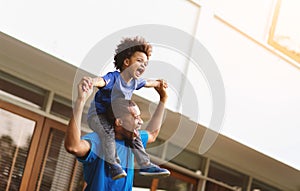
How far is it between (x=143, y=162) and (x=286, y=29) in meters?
6.76

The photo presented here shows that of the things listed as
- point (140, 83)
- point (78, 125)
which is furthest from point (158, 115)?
point (78, 125)

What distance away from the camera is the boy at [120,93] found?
241cm

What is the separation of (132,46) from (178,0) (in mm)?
5190

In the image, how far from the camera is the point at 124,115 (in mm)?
2406

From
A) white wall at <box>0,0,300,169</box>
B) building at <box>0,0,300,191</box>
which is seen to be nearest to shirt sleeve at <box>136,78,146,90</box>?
white wall at <box>0,0,300,169</box>

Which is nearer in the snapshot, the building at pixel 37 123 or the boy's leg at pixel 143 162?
the boy's leg at pixel 143 162

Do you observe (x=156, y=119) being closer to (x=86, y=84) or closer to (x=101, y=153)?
(x=101, y=153)

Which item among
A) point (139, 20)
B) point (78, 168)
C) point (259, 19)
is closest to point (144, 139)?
point (139, 20)

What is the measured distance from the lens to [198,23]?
771cm

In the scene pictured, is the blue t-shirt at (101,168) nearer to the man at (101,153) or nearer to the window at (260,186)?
the man at (101,153)

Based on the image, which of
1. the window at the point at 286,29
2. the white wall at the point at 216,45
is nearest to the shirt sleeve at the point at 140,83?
the white wall at the point at 216,45

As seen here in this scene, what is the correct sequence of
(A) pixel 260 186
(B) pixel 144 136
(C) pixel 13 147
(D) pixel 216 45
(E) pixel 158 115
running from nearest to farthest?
(B) pixel 144 136 → (E) pixel 158 115 → (C) pixel 13 147 → (D) pixel 216 45 → (A) pixel 260 186

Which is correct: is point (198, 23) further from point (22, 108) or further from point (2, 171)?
point (2, 171)

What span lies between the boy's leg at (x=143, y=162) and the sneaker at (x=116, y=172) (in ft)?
0.44
